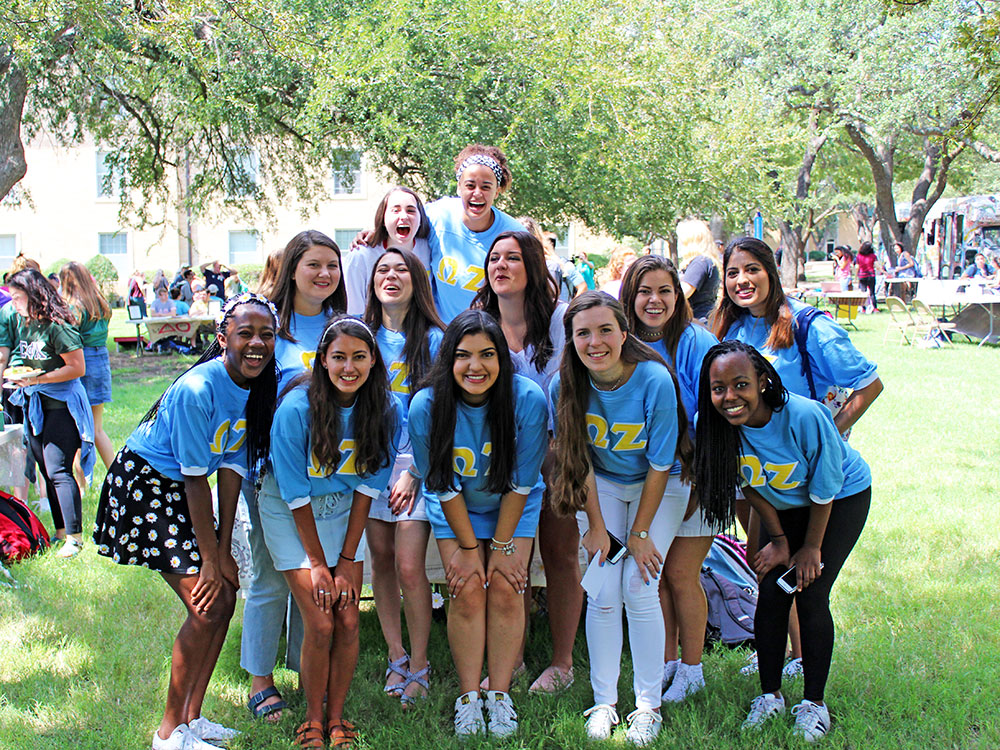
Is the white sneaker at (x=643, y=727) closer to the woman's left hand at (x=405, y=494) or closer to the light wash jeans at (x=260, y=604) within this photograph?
the woman's left hand at (x=405, y=494)

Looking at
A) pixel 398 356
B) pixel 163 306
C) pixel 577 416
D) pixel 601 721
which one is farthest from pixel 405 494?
pixel 163 306

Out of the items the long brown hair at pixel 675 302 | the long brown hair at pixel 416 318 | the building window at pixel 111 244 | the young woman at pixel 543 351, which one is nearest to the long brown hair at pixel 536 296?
the young woman at pixel 543 351

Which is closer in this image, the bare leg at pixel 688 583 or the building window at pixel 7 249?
→ the bare leg at pixel 688 583

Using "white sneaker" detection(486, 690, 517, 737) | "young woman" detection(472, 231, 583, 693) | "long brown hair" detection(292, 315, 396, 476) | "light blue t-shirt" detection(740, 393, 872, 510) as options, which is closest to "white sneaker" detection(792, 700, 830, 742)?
"light blue t-shirt" detection(740, 393, 872, 510)

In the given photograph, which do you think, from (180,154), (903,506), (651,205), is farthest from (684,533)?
(180,154)

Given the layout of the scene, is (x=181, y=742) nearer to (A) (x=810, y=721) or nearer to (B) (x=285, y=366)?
(B) (x=285, y=366)

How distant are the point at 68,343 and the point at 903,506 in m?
5.57

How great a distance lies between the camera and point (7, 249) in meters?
35.7

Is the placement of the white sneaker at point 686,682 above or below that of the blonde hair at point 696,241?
below

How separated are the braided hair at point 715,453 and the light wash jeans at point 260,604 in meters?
1.70

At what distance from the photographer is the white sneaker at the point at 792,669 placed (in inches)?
140

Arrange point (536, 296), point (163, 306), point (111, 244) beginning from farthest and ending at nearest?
1. point (111, 244)
2. point (163, 306)
3. point (536, 296)

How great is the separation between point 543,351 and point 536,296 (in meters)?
0.24

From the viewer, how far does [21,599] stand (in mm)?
4559
